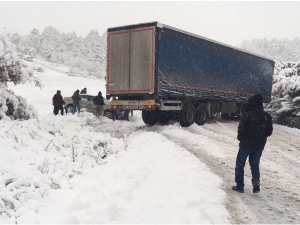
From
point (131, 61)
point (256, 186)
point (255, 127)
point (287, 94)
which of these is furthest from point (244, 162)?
point (287, 94)

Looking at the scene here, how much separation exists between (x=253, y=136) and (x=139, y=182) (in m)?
2.27

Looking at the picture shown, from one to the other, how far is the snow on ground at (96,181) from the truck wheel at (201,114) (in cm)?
600

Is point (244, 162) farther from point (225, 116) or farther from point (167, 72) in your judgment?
point (225, 116)

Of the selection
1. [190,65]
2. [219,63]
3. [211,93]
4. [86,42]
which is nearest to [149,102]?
[190,65]

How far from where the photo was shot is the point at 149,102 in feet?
38.6

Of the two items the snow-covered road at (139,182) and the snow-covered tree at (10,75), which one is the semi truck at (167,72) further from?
the snow-covered tree at (10,75)

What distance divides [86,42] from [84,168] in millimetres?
95440

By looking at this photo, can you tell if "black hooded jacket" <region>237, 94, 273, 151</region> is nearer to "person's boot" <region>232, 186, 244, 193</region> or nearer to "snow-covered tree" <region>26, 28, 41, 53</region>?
"person's boot" <region>232, 186, 244, 193</region>

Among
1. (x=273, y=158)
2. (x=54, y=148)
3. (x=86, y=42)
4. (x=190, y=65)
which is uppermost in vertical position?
(x=86, y=42)

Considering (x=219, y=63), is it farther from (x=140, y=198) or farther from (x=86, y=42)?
(x=86, y=42)

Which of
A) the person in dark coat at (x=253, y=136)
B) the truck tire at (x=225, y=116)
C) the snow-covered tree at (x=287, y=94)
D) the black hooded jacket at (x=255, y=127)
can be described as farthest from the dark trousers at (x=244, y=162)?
the snow-covered tree at (x=287, y=94)

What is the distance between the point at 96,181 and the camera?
5.34m

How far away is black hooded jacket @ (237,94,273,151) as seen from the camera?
546cm

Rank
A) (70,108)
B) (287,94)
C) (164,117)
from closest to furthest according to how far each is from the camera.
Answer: (164,117)
(287,94)
(70,108)
